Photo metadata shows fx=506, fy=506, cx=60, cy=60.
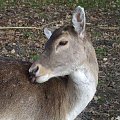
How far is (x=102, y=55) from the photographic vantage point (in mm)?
10617

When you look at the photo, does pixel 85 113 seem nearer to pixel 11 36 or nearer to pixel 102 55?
pixel 102 55

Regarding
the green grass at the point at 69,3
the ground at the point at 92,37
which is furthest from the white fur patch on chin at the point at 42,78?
the green grass at the point at 69,3

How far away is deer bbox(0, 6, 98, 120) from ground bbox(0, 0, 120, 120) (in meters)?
1.69

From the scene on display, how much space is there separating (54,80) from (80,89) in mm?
339

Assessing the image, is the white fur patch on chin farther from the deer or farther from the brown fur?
the brown fur

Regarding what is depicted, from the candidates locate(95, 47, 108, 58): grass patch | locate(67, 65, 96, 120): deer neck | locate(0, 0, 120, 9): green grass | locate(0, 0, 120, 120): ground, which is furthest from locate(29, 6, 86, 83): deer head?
locate(0, 0, 120, 9): green grass

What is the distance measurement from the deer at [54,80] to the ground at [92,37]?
66.6 inches

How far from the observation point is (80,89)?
244 inches

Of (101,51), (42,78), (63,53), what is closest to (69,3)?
(101,51)

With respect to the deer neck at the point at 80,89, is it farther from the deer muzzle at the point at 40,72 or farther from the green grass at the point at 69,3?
the green grass at the point at 69,3

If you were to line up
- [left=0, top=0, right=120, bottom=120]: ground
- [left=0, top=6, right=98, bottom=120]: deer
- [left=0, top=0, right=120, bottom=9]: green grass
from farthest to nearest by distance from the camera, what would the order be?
[left=0, top=0, right=120, bottom=9]: green grass < [left=0, top=0, right=120, bottom=120]: ground < [left=0, top=6, right=98, bottom=120]: deer

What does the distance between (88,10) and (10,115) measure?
9592 millimetres

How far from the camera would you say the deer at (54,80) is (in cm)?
591

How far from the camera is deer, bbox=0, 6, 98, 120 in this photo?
5.91m
